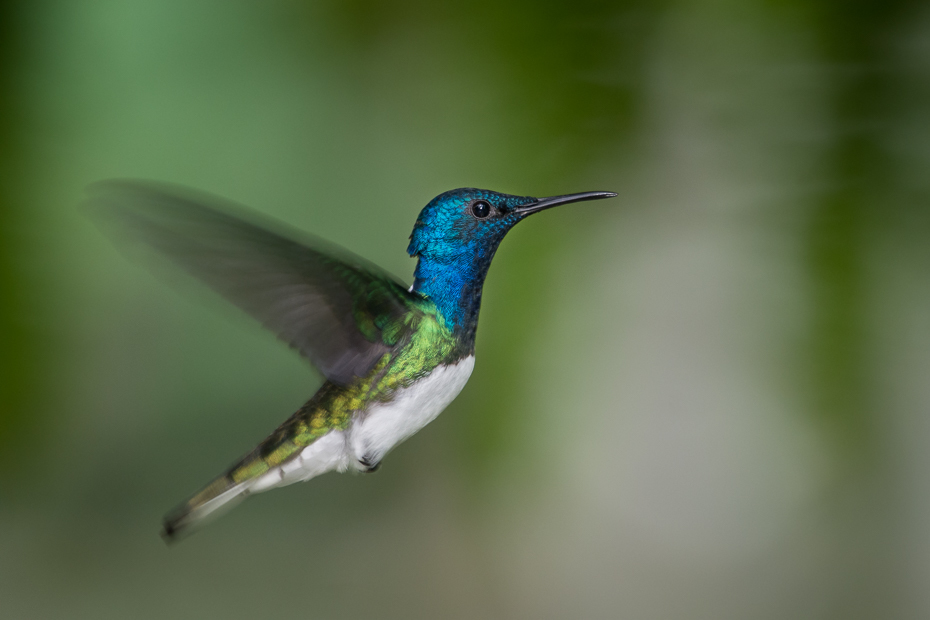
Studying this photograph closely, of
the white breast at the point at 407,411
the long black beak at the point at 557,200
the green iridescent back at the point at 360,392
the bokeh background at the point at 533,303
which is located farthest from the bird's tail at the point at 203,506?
the bokeh background at the point at 533,303

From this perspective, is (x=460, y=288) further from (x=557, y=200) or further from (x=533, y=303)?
(x=533, y=303)

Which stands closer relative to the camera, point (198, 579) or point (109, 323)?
point (109, 323)

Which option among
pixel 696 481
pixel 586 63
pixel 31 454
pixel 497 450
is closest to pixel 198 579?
pixel 31 454

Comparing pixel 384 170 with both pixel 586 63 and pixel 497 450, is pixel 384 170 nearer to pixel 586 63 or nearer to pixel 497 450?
pixel 586 63

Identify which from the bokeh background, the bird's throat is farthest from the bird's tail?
the bokeh background

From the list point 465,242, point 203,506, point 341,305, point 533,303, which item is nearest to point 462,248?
point 465,242

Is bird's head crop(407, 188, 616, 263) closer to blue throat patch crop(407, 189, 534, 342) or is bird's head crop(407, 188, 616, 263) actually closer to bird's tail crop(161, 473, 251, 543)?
blue throat patch crop(407, 189, 534, 342)
